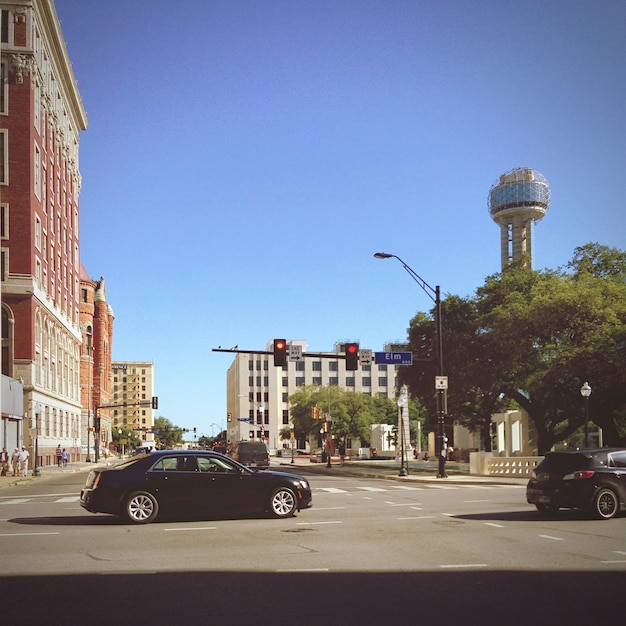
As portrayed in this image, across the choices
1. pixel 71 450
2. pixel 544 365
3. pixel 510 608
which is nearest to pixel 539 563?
pixel 510 608

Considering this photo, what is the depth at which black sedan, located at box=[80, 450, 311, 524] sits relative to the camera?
15.8m

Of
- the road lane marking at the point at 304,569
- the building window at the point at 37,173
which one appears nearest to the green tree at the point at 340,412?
the building window at the point at 37,173

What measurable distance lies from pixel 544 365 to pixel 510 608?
37.7 meters

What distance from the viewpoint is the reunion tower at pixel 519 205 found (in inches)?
6161

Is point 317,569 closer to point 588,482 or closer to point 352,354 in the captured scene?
point 588,482

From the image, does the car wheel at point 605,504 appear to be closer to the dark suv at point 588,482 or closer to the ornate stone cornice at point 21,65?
the dark suv at point 588,482

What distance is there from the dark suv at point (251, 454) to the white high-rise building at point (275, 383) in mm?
102238

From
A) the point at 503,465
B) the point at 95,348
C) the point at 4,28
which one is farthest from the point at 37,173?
the point at 95,348

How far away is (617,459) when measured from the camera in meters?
16.5

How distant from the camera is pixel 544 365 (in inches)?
1742

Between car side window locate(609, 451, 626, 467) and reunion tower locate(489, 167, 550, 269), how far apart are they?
142 m

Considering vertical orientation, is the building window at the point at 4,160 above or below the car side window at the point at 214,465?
above

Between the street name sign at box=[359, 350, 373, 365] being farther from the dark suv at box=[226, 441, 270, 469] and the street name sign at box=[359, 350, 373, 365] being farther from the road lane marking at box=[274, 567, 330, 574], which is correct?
the road lane marking at box=[274, 567, 330, 574]

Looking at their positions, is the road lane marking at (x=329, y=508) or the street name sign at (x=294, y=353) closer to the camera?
the road lane marking at (x=329, y=508)
